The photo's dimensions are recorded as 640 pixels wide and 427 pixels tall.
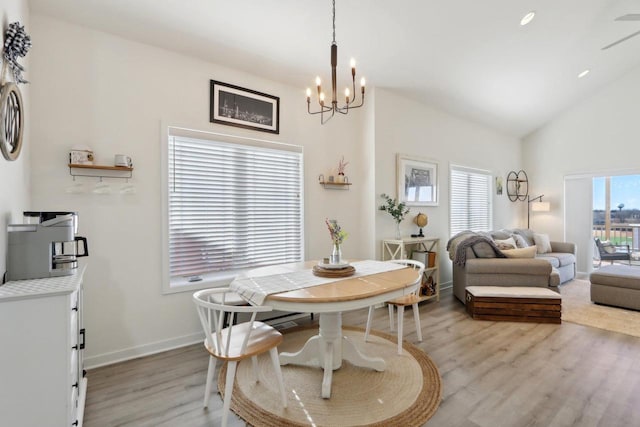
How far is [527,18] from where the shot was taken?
3.31 m

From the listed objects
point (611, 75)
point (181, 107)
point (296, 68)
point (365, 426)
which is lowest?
point (365, 426)

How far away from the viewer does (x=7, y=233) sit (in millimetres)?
1559

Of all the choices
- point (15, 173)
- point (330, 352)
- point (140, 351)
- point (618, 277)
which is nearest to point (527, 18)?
point (618, 277)

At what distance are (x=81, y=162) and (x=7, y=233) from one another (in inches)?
37.0

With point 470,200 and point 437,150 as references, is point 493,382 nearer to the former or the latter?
point 437,150

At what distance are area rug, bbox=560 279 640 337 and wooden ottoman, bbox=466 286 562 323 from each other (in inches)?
13.1

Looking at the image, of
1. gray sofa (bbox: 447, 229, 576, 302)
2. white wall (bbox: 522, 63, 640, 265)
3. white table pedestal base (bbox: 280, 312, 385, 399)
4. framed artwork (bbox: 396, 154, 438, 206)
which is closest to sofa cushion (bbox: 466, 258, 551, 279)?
gray sofa (bbox: 447, 229, 576, 302)

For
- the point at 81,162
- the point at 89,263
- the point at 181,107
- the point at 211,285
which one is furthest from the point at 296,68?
the point at 89,263

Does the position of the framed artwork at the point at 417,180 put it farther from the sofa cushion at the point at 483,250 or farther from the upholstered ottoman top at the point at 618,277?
the upholstered ottoman top at the point at 618,277

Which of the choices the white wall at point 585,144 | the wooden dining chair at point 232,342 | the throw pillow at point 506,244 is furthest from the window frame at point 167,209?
the white wall at point 585,144

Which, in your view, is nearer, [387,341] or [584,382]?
[584,382]

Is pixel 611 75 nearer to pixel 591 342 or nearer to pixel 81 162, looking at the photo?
pixel 591 342

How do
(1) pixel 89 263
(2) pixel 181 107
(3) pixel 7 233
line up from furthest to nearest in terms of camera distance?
1. (2) pixel 181 107
2. (1) pixel 89 263
3. (3) pixel 7 233

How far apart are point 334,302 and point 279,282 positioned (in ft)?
1.63
